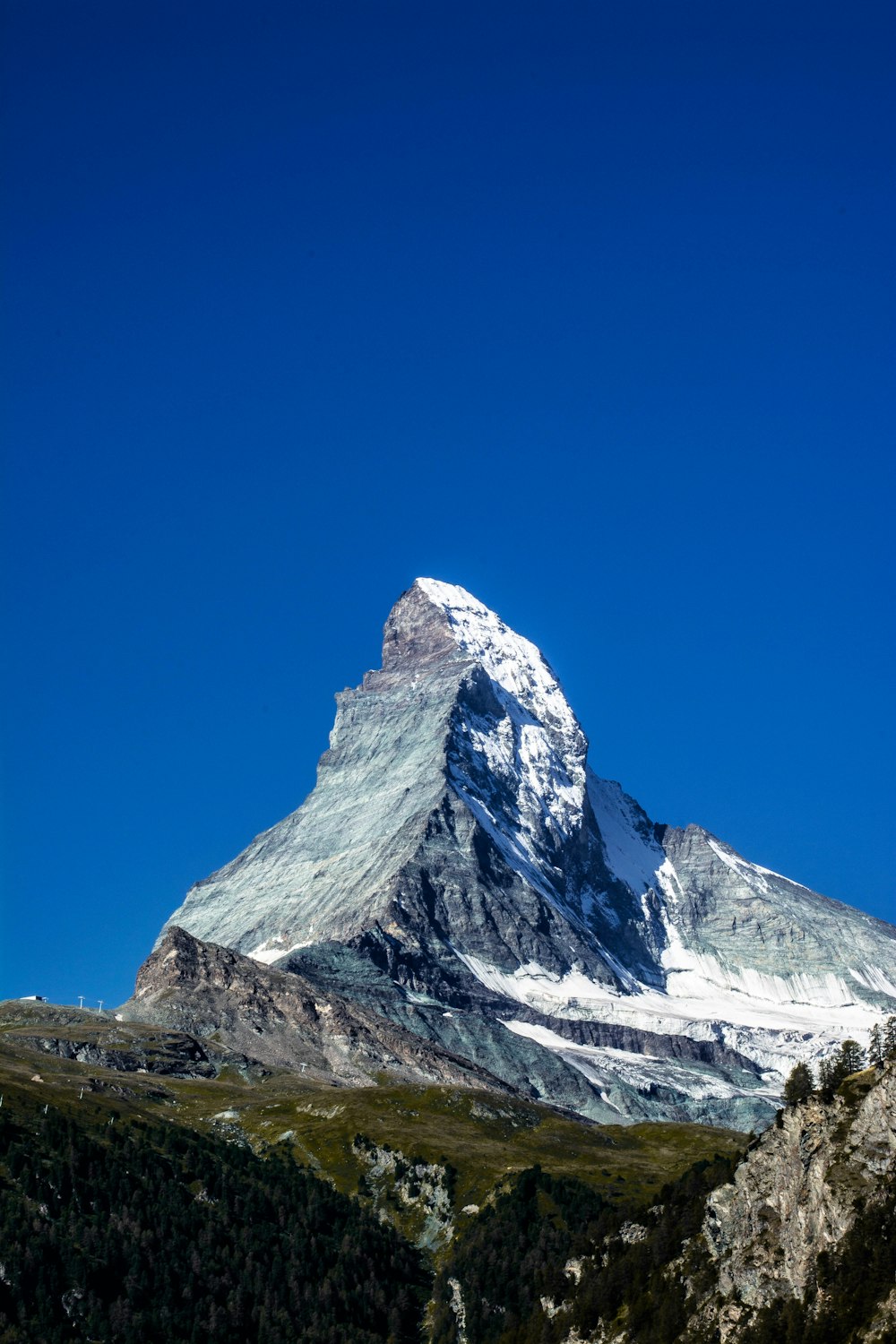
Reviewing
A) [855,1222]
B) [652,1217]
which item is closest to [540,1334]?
[652,1217]

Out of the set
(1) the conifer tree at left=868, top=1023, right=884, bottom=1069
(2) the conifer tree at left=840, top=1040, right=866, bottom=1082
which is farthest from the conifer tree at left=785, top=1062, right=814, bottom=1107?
(1) the conifer tree at left=868, top=1023, right=884, bottom=1069

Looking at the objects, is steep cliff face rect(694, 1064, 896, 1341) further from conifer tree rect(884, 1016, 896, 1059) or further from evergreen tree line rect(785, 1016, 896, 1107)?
conifer tree rect(884, 1016, 896, 1059)

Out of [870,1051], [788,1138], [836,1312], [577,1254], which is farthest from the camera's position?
[577,1254]

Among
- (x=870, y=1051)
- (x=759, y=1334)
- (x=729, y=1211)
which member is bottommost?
(x=759, y=1334)

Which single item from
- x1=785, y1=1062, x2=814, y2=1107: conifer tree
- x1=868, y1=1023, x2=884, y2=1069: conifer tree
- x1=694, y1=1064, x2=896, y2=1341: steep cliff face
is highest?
x1=868, y1=1023, x2=884, y2=1069: conifer tree

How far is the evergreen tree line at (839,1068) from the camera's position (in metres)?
137

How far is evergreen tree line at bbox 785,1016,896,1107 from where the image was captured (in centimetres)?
13724

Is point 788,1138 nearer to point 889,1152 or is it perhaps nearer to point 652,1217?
point 889,1152

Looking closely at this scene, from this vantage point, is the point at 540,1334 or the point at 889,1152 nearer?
the point at 889,1152

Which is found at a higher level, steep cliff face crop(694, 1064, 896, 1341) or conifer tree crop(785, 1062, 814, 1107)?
conifer tree crop(785, 1062, 814, 1107)

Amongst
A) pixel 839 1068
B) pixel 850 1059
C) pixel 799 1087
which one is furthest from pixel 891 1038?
pixel 799 1087

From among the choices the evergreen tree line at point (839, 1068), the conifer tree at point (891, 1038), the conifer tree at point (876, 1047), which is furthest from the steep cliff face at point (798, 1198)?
the conifer tree at point (876, 1047)

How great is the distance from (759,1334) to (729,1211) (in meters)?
18.0

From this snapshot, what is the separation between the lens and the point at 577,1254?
196500 millimetres
